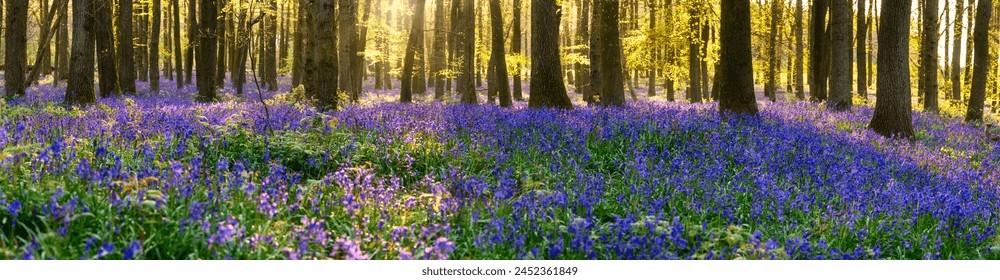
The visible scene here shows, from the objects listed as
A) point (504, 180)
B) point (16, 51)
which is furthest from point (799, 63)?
point (504, 180)

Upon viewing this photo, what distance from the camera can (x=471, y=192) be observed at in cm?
532

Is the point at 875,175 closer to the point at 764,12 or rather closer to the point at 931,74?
the point at 931,74

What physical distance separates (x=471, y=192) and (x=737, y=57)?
8.75 m

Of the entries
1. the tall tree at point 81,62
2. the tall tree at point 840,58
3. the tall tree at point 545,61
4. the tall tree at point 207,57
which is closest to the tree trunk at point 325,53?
the tall tree at point 545,61

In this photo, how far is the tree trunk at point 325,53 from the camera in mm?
11539

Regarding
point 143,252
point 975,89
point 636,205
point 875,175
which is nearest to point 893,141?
point 875,175

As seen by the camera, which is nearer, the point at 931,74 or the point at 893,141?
the point at 893,141

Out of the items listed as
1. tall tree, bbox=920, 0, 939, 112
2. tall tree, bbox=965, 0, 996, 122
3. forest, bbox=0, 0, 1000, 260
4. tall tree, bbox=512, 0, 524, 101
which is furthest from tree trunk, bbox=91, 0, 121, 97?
tall tree, bbox=920, 0, 939, 112

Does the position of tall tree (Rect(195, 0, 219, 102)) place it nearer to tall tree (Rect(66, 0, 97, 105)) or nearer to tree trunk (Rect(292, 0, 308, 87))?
tall tree (Rect(66, 0, 97, 105))

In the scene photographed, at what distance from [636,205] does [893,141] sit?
825 centimetres

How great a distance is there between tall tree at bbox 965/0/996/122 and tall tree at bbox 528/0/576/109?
457 inches

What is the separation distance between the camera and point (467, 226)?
4.57 m

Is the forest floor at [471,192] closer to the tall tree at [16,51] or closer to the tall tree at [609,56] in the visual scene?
the tall tree at [609,56]

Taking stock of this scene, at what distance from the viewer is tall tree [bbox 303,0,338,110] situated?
37.9ft
